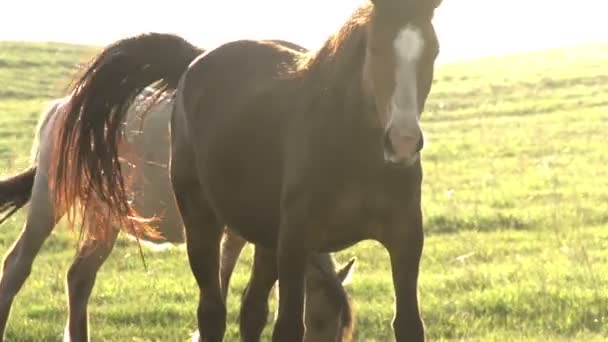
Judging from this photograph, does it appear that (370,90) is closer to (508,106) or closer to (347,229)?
(347,229)

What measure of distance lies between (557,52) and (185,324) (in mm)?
53329

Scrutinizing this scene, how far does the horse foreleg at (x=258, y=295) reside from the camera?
22.7ft

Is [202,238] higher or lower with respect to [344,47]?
lower

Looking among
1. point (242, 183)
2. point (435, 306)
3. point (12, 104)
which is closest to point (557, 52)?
point (12, 104)

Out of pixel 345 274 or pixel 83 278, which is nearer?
pixel 345 274

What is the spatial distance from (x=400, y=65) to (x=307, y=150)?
72 centimetres

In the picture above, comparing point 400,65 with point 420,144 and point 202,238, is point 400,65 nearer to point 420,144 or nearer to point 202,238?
point 420,144

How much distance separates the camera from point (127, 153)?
30.6 feet

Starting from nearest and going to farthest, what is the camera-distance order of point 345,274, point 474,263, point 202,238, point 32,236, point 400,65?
1. point 400,65
2. point 202,238
3. point 345,274
4. point 32,236
5. point 474,263

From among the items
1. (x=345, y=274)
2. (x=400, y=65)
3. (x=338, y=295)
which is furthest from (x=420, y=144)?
(x=345, y=274)

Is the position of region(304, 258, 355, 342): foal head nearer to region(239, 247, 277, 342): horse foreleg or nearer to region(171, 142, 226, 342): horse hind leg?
region(239, 247, 277, 342): horse foreleg

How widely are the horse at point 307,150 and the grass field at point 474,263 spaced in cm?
164

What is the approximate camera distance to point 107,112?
23.9 feet

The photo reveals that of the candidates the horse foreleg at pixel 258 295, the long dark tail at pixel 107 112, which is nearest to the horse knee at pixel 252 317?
the horse foreleg at pixel 258 295
